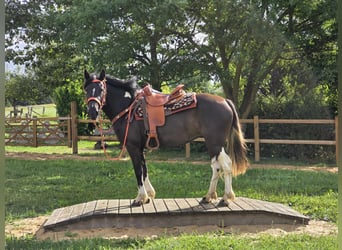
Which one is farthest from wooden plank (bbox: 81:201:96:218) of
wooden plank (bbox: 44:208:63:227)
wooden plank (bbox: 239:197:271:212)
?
wooden plank (bbox: 239:197:271:212)

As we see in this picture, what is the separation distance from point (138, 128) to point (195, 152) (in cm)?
652

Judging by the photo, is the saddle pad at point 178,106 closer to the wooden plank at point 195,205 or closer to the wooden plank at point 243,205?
the wooden plank at point 195,205

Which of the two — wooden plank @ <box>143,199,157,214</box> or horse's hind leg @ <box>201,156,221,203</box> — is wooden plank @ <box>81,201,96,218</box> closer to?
wooden plank @ <box>143,199,157,214</box>

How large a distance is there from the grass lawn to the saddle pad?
4.86ft

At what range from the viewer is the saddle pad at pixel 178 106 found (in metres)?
4.43

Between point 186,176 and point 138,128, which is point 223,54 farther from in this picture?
point 138,128

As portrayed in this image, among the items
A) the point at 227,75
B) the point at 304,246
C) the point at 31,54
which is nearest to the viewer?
the point at 304,246

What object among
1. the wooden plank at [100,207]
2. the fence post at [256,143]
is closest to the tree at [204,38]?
the fence post at [256,143]

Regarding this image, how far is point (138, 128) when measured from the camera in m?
4.49

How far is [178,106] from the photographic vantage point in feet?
14.6

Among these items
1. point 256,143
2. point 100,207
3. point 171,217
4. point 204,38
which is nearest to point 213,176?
point 171,217

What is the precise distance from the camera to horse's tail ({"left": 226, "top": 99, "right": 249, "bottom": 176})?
4469 millimetres

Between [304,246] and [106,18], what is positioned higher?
[106,18]

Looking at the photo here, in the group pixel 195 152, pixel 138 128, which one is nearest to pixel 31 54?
pixel 195 152
